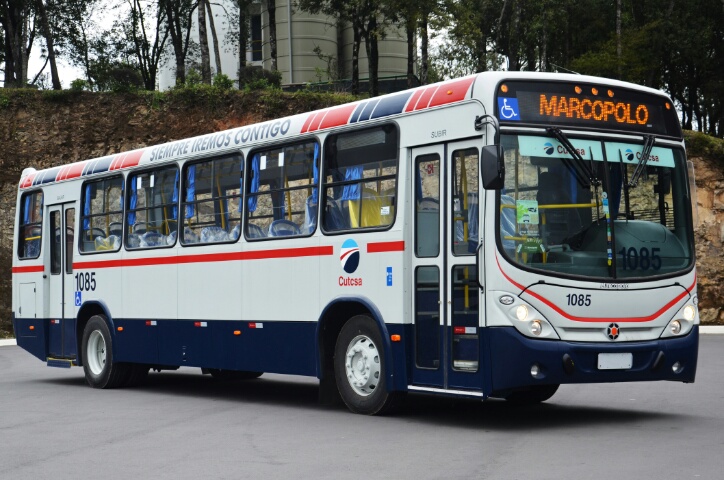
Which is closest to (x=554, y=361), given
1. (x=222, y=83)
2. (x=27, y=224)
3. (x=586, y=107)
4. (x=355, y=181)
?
(x=586, y=107)

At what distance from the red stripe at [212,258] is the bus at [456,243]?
4cm

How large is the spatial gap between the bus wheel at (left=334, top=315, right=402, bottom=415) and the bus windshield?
85.4 inches

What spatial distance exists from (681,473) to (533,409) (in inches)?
183

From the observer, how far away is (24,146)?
40.2 metres

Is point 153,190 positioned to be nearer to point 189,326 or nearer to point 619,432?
point 189,326

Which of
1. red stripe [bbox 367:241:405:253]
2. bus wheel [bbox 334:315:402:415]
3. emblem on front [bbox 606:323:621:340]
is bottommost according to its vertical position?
bus wheel [bbox 334:315:402:415]

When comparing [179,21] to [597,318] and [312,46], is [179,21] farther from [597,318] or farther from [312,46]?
[597,318]

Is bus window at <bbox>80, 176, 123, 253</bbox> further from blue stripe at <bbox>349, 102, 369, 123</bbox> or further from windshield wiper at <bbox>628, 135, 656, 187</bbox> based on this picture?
windshield wiper at <bbox>628, 135, 656, 187</bbox>

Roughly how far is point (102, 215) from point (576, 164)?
8883mm

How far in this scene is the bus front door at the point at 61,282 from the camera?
59.9 feet

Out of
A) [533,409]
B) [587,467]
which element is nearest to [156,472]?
[587,467]

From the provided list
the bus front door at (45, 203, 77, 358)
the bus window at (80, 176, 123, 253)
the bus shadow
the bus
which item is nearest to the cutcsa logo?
the bus

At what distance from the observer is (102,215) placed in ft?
58.0

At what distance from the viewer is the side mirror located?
34.2ft
